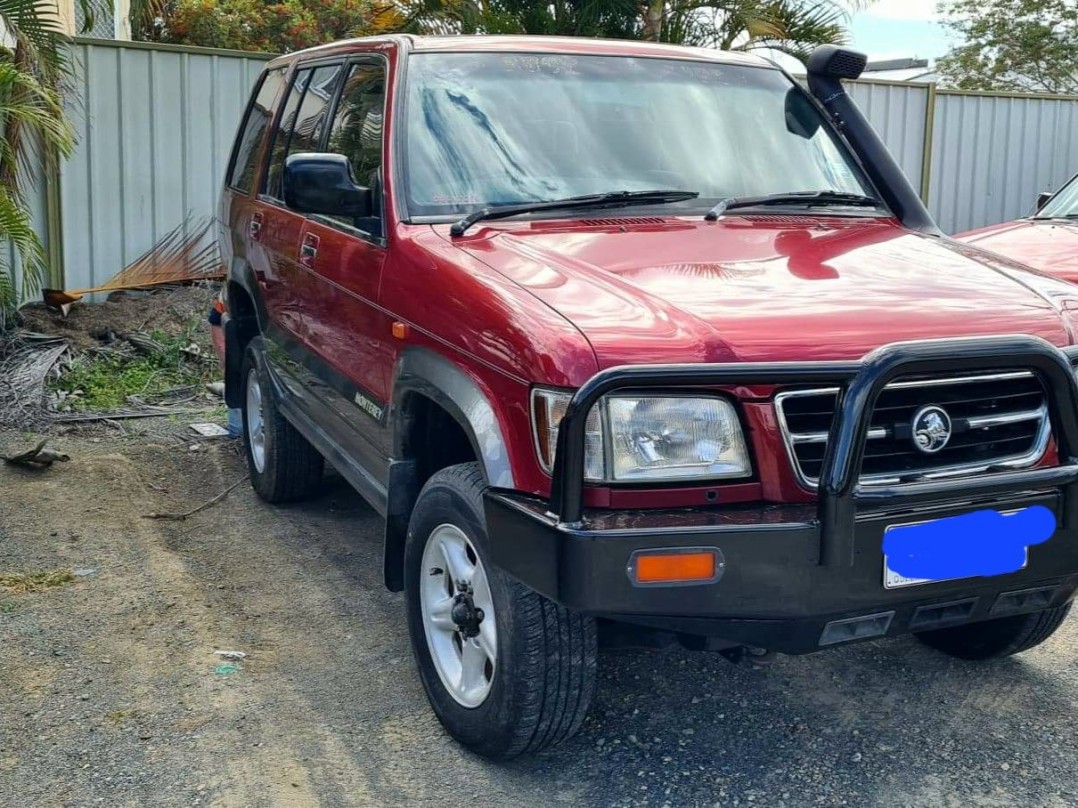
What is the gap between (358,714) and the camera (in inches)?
142

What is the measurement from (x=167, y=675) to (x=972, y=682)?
8.40 feet

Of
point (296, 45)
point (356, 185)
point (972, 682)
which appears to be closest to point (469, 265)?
point (356, 185)

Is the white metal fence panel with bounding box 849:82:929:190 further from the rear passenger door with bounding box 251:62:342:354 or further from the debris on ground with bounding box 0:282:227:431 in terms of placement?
the rear passenger door with bounding box 251:62:342:354

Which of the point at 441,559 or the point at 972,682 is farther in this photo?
the point at 972,682

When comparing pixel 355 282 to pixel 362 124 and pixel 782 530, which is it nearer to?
pixel 362 124

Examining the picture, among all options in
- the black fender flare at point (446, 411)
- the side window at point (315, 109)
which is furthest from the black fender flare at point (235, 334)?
the black fender flare at point (446, 411)

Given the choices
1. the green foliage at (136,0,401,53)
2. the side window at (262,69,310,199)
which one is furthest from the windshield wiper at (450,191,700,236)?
the green foliage at (136,0,401,53)

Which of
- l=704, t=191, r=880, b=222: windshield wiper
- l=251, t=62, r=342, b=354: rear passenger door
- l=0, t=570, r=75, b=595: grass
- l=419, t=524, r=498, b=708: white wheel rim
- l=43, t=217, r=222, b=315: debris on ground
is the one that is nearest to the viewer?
l=419, t=524, r=498, b=708: white wheel rim

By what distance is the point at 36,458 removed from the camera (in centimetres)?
629

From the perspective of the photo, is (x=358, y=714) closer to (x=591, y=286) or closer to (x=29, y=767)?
(x=29, y=767)

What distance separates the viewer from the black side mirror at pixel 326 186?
149 inches

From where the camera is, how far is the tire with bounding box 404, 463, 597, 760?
3006 millimetres

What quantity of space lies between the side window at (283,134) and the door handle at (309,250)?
0.65 m

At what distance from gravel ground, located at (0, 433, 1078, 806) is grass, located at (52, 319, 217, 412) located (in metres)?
2.78
